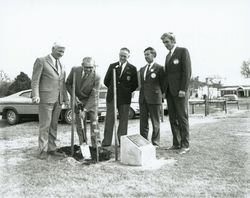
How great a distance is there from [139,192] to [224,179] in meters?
1.19

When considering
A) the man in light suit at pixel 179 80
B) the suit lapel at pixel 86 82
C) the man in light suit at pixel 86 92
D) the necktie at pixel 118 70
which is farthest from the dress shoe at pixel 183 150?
the suit lapel at pixel 86 82

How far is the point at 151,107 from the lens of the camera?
22.0 ft

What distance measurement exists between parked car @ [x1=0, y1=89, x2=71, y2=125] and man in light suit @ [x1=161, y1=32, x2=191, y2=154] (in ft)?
19.9

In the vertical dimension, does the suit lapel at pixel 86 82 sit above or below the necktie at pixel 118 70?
below

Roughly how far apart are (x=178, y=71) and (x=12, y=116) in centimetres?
801

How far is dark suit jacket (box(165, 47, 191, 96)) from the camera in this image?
6.10 metres

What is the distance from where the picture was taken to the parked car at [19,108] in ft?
39.1

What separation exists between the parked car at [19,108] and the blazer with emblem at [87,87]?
18.0 ft

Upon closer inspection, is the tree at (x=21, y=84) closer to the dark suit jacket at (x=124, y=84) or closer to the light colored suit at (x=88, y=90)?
the dark suit jacket at (x=124, y=84)

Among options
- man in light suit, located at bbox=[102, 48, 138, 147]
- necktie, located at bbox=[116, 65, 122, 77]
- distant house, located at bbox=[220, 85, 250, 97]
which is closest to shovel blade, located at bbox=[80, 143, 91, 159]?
man in light suit, located at bbox=[102, 48, 138, 147]

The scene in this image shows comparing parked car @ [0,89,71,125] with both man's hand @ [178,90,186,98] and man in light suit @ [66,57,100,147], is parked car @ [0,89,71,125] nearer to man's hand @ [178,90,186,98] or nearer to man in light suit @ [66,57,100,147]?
man in light suit @ [66,57,100,147]

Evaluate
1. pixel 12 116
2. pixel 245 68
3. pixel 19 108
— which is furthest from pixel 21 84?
pixel 245 68

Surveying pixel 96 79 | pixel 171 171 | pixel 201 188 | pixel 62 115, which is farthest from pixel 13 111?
pixel 201 188

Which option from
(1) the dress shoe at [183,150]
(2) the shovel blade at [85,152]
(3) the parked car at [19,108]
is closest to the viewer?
(2) the shovel blade at [85,152]
